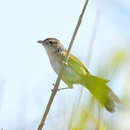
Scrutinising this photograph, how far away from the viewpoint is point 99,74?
4.96 feet

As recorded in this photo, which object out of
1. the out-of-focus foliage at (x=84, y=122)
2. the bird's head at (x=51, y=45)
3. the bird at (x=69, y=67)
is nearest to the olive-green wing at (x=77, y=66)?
the bird at (x=69, y=67)

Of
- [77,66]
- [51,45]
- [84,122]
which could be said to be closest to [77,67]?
[77,66]

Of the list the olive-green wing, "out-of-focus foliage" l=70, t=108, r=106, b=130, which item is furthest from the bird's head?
"out-of-focus foliage" l=70, t=108, r=106, b=130

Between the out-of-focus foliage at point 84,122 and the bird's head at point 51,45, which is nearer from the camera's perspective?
the out-of-focus foliage at point 84,122

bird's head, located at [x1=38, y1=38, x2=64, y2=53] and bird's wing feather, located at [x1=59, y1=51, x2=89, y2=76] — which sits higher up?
bird's head, located at [x1=38, y1=38, x2=64, y2=53]

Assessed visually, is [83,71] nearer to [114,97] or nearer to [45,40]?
[45,40]

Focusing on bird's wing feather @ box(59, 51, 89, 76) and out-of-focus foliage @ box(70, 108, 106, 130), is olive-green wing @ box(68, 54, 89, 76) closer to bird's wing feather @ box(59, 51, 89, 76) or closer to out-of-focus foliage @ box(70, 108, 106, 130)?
bird's wing feather @ box(59, 51, 89, 76)

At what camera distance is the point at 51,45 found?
163 inches

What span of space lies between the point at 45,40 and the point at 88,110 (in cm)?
292

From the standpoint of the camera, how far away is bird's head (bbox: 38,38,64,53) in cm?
402

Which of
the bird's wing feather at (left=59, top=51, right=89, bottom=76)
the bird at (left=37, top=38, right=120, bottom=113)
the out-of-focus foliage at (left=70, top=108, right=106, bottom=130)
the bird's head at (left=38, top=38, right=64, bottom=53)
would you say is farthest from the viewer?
the bird's head at (left=38, top=38, right=64, bottom=53)

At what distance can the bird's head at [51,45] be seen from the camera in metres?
4.02

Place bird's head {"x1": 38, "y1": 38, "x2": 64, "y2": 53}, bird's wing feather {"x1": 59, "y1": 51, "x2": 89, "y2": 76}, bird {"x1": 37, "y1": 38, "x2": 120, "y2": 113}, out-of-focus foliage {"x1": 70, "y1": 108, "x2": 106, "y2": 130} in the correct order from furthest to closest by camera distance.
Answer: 1. bird's head {"x1": 38, "y1": 38, "x2": 64, "y2": 53}
2. bird's wing feather {"x1": 59, "y1": 51, "x2": 89, "y2": 76}
3. bird {"x1": 37, "y1": 38, "x2": 120, "y2": 113}
4. out-of-focus foliage {"x1": 70, "y1": 108, "x2": 106, "y2": 130}

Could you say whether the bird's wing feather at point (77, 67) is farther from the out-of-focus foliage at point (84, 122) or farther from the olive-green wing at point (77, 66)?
the out-of-focus foliage at point (84, 122)
